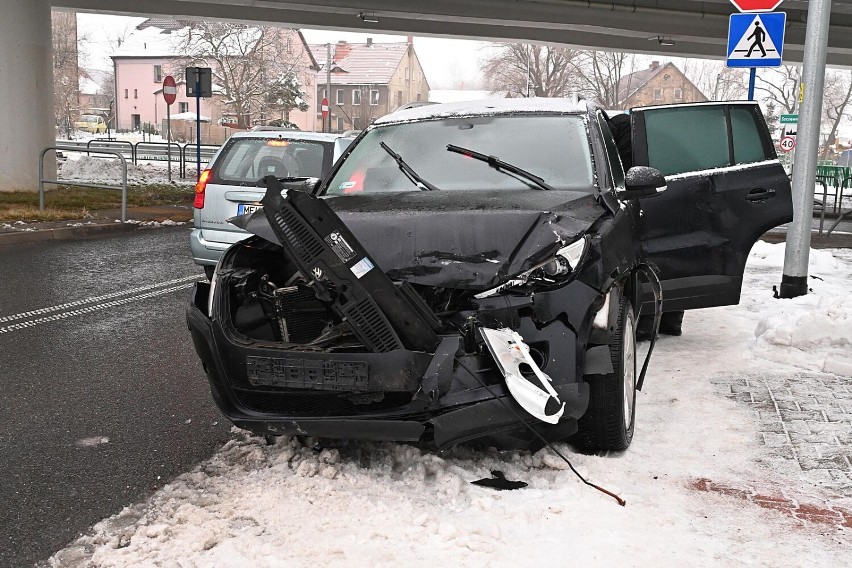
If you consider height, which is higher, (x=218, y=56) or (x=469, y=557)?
(x=218, y=56)

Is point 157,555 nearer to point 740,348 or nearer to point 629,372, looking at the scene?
point 629,372

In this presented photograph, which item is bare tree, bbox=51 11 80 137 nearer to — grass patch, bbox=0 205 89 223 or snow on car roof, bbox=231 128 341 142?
grass patch, bbox=0 205 89 223

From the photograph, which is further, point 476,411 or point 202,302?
point 202,302

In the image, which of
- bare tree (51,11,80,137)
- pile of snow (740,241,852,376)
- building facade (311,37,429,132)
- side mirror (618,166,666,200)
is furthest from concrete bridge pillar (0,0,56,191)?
building facade (311,37,429,132)

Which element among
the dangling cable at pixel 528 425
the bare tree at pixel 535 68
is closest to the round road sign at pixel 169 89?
the dangling cable at pixel 528 425

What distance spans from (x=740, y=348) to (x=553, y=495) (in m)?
3.68

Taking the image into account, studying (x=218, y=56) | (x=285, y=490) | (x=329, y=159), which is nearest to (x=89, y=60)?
(x=218, y=56)

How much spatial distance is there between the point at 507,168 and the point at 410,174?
585 millimetres

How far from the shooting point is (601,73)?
74.8 m

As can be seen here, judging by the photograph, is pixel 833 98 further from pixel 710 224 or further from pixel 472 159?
pixel 472 159

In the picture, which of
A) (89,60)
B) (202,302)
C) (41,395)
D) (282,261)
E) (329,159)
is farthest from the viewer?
(89,60)

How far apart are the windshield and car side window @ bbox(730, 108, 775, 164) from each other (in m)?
2.26

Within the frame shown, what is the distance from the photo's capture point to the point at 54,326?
24.0 ft

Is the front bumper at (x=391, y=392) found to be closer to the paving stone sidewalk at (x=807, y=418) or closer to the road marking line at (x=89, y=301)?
the paving stone sidewalk at (x=807, y=418)
